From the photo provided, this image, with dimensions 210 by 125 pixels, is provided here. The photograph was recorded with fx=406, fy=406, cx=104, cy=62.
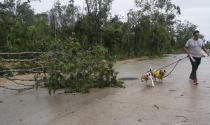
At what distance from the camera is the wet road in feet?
26.1

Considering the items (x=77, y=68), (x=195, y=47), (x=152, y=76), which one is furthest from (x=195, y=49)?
(x=77, y=68)

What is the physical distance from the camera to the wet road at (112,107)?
26.1 ft

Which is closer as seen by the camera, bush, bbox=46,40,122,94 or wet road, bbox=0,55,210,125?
wet road, bbox=0,55,210,125

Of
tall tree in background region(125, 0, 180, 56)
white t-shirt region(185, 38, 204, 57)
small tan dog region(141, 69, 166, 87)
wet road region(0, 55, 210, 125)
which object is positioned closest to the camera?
wet road region(0, 55, 210, 125)

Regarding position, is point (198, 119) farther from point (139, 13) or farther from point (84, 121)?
point (139, 13)

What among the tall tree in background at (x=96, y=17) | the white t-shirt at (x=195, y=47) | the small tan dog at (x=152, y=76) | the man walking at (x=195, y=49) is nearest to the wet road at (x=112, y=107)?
the small tan dog at (x=152, y=76)

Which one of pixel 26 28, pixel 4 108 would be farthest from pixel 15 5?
pixel 4 108

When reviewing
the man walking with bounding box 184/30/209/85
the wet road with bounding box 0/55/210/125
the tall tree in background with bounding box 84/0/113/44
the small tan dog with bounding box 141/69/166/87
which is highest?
the tall tree in background with bounding box 84/0/113/44

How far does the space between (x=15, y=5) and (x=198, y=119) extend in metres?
39.3

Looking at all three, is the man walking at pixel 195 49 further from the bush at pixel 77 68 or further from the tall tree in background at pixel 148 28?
the tall tree in background at pixel 148 28

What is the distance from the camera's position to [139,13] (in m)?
43.8

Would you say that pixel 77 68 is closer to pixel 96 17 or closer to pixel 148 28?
pixel 96 17

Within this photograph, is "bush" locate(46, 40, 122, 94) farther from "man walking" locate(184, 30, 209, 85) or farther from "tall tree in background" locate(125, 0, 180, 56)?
"tall tree in background" locate(125, 0, 180, 56)

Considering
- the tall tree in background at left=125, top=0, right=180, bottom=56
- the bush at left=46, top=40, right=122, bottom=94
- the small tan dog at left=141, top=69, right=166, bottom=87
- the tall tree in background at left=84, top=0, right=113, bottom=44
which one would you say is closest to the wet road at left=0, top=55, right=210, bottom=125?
the bush at left=46, top=40, right=122, bottom=94
